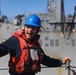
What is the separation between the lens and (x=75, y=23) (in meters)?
22.2

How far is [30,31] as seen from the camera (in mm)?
2482

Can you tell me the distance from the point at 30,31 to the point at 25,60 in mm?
262

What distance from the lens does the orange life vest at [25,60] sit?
8.02 feet

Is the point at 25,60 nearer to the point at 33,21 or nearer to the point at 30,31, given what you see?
the point at 30,31

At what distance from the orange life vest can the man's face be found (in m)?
0.06

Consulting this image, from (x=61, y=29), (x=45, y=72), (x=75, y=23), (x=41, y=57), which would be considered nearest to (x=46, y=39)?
(x=61, y=29)

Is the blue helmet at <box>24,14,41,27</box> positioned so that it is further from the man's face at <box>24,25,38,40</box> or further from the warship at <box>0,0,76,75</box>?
the warship at <box>0,0,76,75</box>

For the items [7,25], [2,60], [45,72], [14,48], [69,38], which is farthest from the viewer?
[7,25]

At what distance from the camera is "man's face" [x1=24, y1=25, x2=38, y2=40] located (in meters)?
2.49

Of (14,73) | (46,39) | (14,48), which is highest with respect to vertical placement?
(14,48)

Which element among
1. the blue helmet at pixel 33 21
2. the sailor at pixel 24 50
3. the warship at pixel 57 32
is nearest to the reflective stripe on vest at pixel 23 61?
the sailor at pixel 24 50

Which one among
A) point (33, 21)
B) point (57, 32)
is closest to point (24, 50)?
point (33, 21)

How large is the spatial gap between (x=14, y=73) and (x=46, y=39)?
18.7 metres

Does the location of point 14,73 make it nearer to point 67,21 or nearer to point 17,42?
point 17,42
